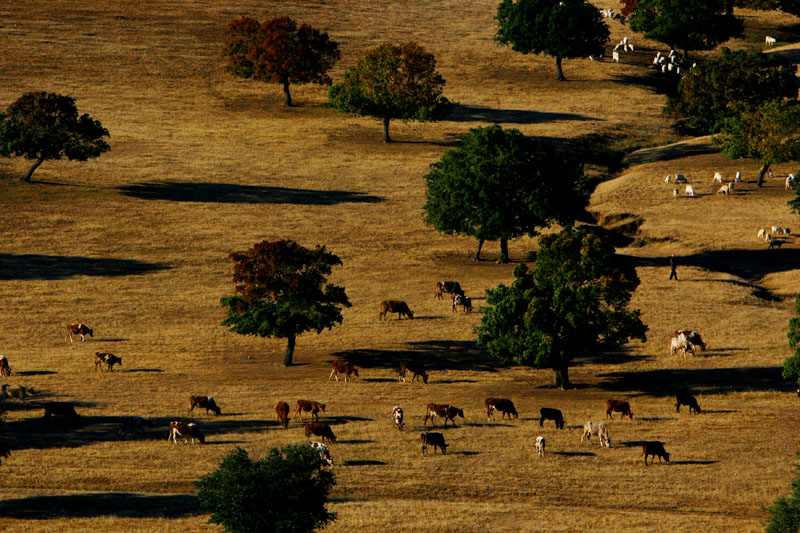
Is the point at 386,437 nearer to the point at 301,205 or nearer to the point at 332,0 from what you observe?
the point at 301,205

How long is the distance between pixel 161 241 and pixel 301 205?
1478 centimetres

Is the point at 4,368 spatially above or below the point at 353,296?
below

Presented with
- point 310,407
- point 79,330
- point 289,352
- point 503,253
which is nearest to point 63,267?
point 79,330

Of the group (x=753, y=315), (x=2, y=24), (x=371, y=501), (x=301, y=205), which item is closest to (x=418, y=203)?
(x=301, y=205)

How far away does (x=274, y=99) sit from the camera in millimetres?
133250

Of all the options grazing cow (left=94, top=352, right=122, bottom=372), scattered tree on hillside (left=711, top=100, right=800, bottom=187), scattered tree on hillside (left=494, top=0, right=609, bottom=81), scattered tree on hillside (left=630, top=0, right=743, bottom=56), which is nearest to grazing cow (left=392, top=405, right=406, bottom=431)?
grazing cow (left=94, top=352, right=122, bottom=372)

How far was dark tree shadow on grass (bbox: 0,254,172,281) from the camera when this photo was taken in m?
79.2

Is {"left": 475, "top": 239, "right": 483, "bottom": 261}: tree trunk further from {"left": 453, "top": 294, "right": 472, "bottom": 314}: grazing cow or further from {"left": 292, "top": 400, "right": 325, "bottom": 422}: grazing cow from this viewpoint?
{"left": 292, "top": 400, "right": 325, "bottom": 422}: grazing cow

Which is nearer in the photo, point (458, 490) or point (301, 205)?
point (458, 490)

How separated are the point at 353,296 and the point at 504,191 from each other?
15111 mm

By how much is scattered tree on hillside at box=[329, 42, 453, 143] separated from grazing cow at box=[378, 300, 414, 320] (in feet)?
151

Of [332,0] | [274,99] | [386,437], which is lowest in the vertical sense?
[386,437]

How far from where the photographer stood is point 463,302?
71.9 metres

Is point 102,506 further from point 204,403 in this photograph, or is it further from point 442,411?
point 442,411
